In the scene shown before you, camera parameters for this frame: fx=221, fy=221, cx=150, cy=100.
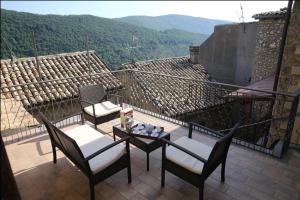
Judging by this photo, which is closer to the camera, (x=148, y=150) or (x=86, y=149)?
(x=86, y=149)

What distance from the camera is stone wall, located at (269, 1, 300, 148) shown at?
3926 millimetres

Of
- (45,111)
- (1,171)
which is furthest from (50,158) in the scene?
(45,111)

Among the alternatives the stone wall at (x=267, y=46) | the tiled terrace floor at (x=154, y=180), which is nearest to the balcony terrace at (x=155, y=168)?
the tiled terrace floor at (x=154, y=180)

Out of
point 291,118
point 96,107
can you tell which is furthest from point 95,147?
point 291,118

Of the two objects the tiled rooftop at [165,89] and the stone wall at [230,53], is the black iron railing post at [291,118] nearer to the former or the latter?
the tiled rooftop at [165,89]

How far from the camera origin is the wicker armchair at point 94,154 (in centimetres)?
241

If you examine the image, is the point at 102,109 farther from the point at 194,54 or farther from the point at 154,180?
the point at 194,54

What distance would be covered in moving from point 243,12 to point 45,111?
32.5ft

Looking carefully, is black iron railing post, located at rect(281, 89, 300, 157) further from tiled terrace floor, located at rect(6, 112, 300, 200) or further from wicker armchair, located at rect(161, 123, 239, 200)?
wicker armchair, located at rect(161, 123, 239, 200)

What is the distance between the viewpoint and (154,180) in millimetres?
2986

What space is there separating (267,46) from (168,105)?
170 inches

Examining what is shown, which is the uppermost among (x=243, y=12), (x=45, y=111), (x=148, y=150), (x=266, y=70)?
(x=243, y=12)

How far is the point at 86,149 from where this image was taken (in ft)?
9.29

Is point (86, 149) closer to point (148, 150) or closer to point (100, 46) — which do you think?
point (148, 150)
